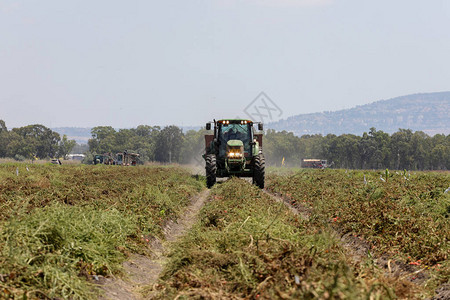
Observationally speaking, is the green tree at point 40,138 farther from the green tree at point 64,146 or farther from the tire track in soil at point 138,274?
the tire track in soil at point 138,274

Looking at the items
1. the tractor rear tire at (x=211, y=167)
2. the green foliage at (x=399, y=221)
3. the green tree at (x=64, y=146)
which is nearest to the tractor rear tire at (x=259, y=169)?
the tractor rear tire at (x=211, y=167)

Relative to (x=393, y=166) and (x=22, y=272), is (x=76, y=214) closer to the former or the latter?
(x=22, y=272)

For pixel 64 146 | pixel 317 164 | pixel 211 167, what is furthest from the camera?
pixel 64 146

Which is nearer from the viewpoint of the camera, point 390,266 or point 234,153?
point 390,266

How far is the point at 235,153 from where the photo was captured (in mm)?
22797

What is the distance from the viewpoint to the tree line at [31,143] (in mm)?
129500

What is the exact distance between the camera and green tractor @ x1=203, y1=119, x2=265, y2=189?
22.9m

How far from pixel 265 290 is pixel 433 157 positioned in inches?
4685

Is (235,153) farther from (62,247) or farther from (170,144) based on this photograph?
(170,144)

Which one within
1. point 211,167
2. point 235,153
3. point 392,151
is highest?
point 235,153

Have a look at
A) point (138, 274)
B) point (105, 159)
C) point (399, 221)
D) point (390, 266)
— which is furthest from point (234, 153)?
point (105, 159)

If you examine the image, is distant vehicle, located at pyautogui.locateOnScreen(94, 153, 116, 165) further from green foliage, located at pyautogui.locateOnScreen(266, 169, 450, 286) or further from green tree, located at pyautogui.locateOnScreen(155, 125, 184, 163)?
green tree, located at pyautogui.locateOnScreen(155, 125, 184, 163)

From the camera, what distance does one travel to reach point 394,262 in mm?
8406

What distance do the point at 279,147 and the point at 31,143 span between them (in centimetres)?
8143
